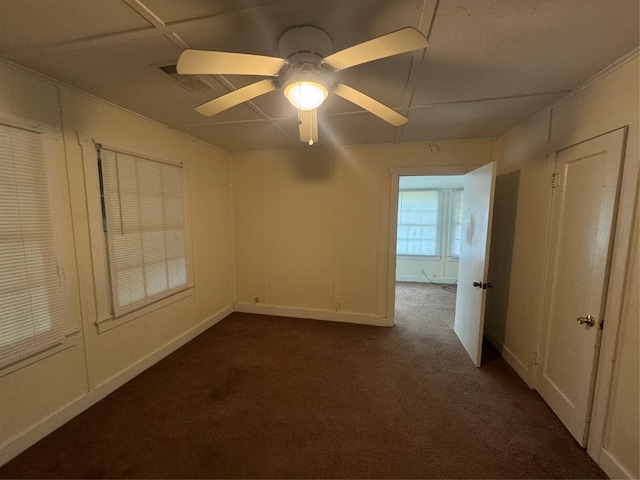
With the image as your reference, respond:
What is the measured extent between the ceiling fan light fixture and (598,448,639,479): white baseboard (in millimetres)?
2498

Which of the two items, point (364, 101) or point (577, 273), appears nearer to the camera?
point (364, 101)

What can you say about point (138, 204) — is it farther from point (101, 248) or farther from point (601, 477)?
point (601, 477)

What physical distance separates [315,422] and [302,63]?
222 centimetres

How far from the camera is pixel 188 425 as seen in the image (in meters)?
1.83

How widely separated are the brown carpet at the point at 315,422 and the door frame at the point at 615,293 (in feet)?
0.74

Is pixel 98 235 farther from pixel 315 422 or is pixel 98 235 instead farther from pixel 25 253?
pixel 315 422

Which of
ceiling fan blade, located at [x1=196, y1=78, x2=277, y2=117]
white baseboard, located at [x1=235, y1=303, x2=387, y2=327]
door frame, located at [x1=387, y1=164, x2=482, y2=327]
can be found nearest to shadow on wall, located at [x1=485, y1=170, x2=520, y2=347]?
door frame, located at [x1=387, y1=164, x2=482, y2=327]

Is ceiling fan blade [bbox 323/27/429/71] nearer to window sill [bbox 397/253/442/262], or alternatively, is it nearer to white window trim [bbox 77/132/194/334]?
white window trim [bbox 77/132/194/334]

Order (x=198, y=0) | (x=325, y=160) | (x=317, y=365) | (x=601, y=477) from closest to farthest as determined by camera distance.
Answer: (x=198, y=0)
(x=601, y=477)
(x=317, y=365)
(x=325, y=160)

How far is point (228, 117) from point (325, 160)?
1.38m

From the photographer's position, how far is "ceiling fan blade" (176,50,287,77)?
100 centimetres

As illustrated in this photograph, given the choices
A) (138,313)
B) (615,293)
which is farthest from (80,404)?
(615,293)

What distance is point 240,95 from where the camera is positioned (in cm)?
133

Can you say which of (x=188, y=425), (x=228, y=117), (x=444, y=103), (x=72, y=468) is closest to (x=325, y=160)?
(x=228, y=117)
